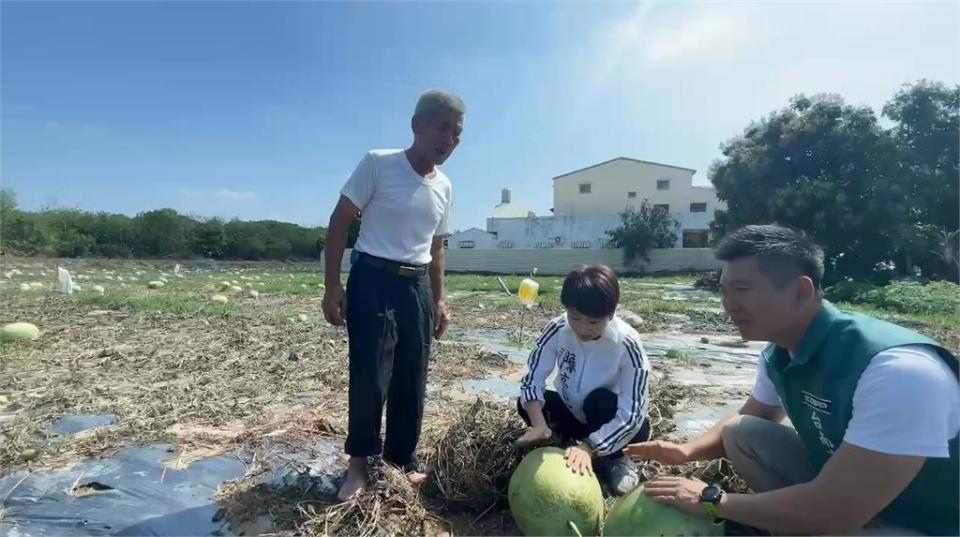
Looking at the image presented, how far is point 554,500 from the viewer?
7.22ft

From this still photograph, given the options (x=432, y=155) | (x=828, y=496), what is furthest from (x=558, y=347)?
(x=828, y=496)

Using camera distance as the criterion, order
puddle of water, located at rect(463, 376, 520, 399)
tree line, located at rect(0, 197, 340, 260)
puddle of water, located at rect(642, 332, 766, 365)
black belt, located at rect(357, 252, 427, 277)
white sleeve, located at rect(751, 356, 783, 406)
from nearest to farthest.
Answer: white sleeve, located at rect(751, 356, 783, 406) → black belt, located at rect(357, 252, 427, 277) → puddle of water, located at rect(463, 376, 520, 399) → puddle of water, located at rect(642, 332, 766, 365) → tree line, located at rect(0, 197, 340, 260)

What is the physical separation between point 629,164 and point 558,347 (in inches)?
1550

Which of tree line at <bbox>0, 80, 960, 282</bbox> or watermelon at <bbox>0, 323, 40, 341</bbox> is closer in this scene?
watermelon at <bbox>0, 323, 40, 341</bbox>

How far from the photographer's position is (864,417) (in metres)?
1.61

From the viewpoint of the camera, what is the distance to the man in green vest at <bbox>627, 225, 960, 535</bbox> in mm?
1581

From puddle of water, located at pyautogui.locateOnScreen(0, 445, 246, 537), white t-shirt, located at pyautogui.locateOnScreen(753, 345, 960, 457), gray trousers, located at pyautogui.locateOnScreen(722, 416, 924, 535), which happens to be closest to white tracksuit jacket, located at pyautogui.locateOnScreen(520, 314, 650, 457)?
gray trousers, located at pyautogui.locateOnScreen(722, 416, 924, 535)

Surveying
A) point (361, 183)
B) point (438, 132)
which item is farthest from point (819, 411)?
point (361, 183)

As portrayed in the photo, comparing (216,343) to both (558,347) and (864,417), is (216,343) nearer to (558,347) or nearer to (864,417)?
(558,347)

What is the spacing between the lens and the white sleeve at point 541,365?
2.74 meters

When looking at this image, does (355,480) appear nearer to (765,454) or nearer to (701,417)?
(765,454)

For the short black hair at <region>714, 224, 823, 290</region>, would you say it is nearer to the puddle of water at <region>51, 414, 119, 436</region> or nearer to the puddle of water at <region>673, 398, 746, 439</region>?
the puddle of water at <region>673, 398, 746, 439</region>

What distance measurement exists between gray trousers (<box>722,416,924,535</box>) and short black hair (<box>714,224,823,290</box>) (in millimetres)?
690

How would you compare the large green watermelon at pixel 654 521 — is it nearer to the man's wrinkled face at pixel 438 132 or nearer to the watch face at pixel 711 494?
the watch face at pixel 711 494
